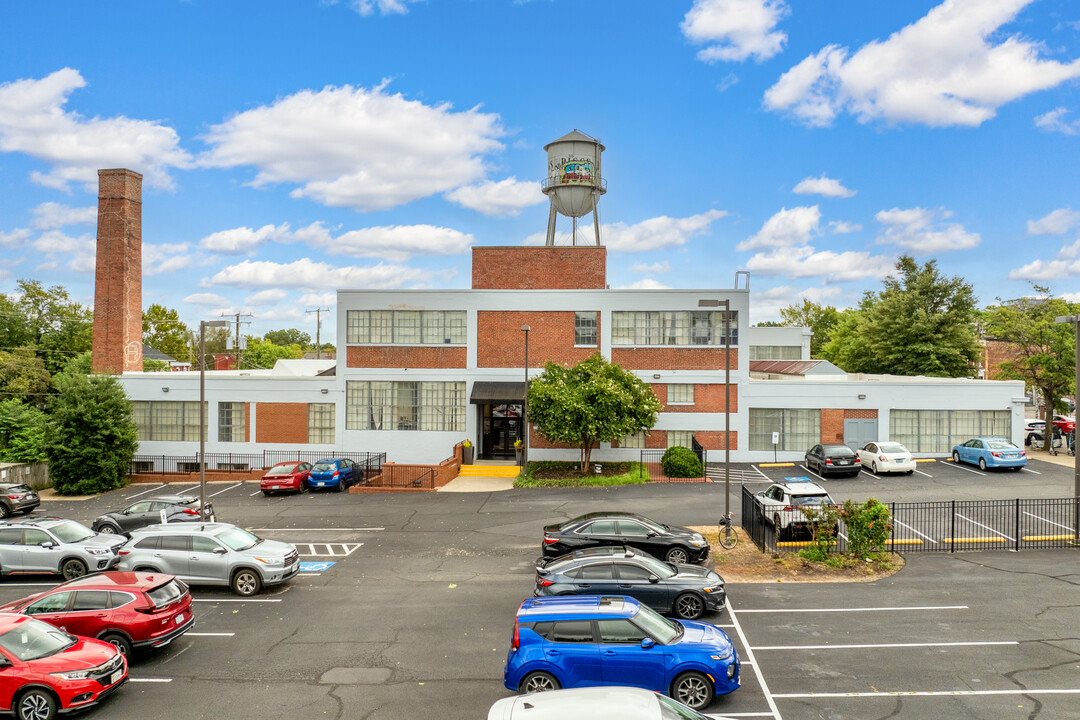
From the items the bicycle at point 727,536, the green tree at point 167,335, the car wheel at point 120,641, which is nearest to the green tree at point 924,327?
the bicycle at point 727,536

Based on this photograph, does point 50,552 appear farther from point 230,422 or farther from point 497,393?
point 230,422

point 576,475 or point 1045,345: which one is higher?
point 1045,345

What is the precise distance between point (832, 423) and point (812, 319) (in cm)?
6620

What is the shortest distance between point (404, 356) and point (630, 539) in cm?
2511

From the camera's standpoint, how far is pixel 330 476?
33.4m

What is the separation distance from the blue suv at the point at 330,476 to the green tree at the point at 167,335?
73792 millimetres

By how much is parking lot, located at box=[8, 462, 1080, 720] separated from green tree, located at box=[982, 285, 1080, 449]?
23.8 metres

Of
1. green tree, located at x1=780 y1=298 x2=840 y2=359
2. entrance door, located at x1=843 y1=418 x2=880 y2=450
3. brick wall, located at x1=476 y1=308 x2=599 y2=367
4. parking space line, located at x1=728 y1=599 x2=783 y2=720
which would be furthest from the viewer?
green tree, located at x1=780 y1=298 x2=840 y2=359

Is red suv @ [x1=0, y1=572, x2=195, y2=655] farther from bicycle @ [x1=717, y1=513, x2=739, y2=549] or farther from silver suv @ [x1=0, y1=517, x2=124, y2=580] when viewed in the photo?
bicycle @ [x1=717, y1=513, x2=739, y2=549]

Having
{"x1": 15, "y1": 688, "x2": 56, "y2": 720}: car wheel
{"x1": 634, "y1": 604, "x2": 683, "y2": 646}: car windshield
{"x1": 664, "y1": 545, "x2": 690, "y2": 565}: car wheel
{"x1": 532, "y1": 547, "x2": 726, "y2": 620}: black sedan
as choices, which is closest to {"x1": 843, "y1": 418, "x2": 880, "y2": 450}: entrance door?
{"x1": 664, "y1": 545, "x2": 690, "y2": 565}: car wheel

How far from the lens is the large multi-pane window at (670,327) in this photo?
39469 mm

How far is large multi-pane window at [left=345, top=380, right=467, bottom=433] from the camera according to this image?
134 ft

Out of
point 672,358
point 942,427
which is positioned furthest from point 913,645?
point 942,427

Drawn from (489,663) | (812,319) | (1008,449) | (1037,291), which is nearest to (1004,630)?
(489,663)
